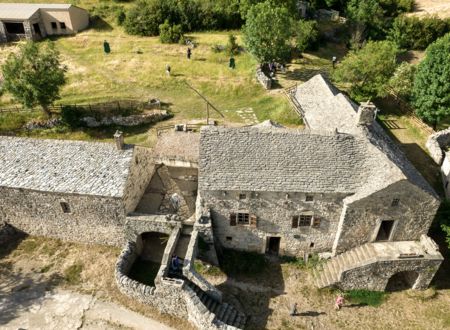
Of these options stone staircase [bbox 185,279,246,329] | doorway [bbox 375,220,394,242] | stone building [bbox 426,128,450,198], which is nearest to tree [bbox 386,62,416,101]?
stone building [bbox 426,128,450,198]

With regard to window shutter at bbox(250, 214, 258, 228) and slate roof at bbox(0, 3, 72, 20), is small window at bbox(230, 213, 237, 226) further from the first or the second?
slate roof at bbox(0, 3, 72, 20)

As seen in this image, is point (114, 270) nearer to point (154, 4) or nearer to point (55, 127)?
point (55, 127)

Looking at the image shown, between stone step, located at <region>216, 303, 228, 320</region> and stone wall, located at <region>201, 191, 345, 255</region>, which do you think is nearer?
stone step, located at <region>216, 303, 228, 320</region>

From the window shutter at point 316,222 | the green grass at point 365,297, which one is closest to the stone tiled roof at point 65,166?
the window shutter at point 316,222

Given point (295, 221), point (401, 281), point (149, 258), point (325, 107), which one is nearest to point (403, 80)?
point (325, 107)

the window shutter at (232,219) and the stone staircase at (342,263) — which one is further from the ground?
the window shutter at (232,219)

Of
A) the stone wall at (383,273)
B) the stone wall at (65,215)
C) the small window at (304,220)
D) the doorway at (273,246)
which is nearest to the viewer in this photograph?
the stone wall at (383,273)

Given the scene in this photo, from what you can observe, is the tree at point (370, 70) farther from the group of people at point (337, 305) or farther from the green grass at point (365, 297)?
the group of people at point (337, 305)

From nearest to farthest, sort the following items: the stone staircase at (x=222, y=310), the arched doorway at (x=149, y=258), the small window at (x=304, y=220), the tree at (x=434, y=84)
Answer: the stone staircase at (x=222, y=310) → the small window at (x=304, y=220) → the arched doorway at (x=149, y=258) → the tree at (x=434, y=84)
